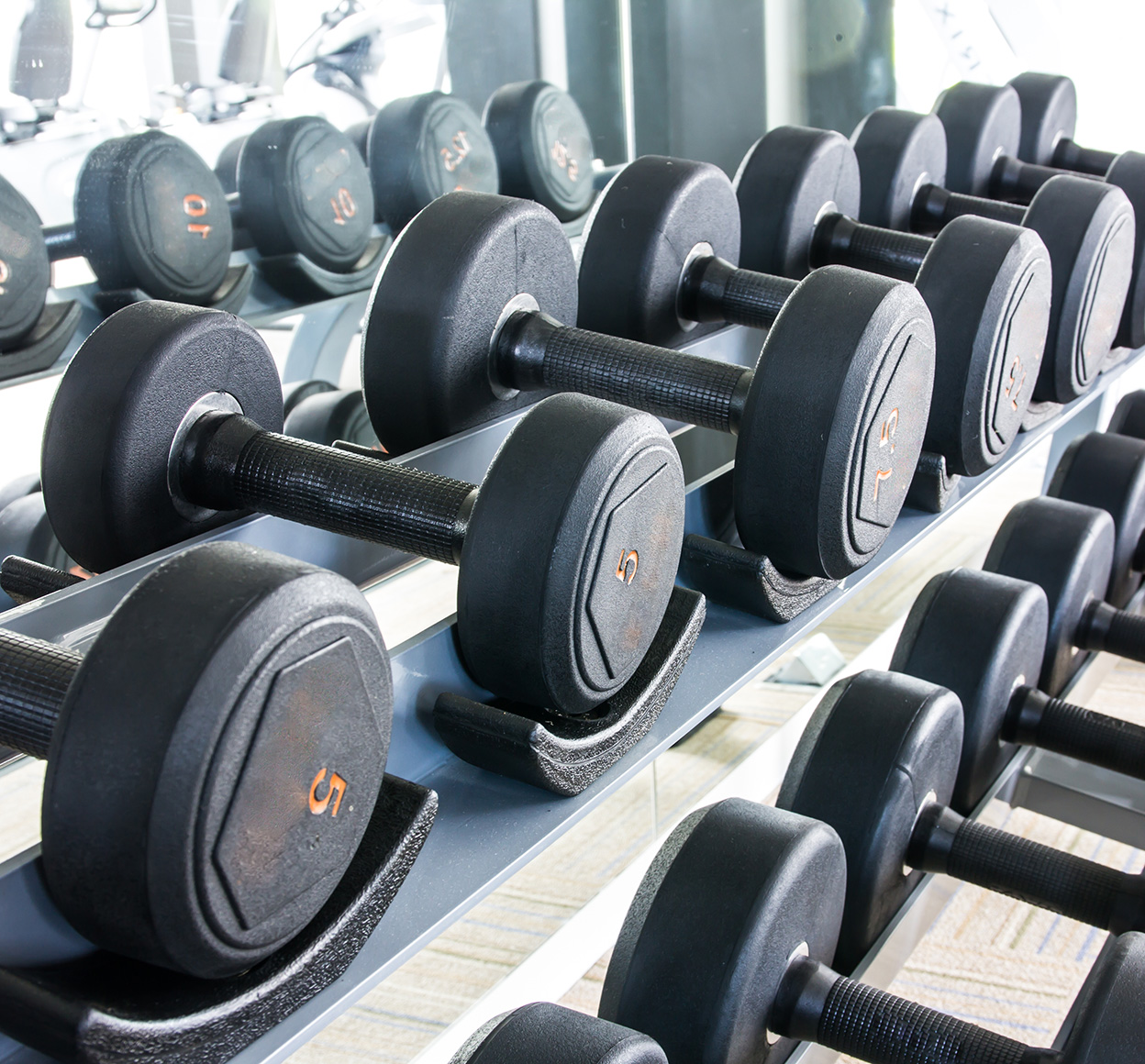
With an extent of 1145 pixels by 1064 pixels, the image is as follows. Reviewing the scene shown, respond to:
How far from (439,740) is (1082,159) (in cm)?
133

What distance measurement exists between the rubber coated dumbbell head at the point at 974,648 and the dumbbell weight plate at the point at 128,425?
0.62 m

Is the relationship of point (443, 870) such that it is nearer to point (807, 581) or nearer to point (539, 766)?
point (539, 766)

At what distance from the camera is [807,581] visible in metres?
0.78

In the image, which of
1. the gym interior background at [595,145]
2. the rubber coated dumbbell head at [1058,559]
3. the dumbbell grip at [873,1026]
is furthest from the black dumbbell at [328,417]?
the dumbbell grip at [873,1026]

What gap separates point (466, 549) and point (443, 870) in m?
0.15

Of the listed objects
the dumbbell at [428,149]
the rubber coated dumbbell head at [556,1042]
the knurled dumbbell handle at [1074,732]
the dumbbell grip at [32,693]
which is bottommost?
the knurled dumbbell handle at [1074,732]

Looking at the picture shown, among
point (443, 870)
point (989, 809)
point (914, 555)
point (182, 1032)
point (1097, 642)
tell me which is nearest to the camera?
point (182, 1032)

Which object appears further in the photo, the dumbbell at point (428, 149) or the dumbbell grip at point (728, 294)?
the dumbbell at point (428, 149)

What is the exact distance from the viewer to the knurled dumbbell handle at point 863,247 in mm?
1111

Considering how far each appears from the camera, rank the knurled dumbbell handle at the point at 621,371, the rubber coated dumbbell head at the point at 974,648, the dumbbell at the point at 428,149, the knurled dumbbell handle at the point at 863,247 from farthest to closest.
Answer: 1. the dumbbell at the point at 428,149
2. the knurled dumbbell handle at the point at 863,247
3. the rubber coated dumbbell head at the point at 974,648
4. the knurled dumbbell handle at the point at 621,371

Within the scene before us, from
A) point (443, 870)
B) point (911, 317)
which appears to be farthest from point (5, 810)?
point (911, 317)

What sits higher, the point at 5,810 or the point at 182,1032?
the point at 182,1032

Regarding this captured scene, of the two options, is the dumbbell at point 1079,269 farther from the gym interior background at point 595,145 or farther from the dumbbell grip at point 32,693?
the dumbbell grip at point 32,693

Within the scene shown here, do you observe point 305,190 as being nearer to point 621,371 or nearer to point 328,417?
point 328,417
